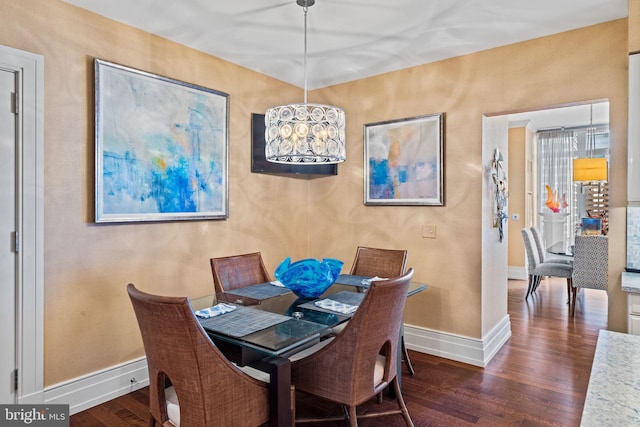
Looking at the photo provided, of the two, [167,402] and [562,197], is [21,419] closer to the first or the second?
[167,402]

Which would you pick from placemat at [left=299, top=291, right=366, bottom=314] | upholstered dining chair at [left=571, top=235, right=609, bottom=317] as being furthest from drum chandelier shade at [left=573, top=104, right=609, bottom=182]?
placemat at [left=299, top=291, right=366, bottom=314]

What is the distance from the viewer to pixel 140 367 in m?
2.85

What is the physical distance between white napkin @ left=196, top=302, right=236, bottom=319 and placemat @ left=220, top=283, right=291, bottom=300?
293 mm

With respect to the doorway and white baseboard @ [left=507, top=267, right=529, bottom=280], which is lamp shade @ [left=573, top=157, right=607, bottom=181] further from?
white baseboard @ [left=507, top=267, right=529, bottom=280]

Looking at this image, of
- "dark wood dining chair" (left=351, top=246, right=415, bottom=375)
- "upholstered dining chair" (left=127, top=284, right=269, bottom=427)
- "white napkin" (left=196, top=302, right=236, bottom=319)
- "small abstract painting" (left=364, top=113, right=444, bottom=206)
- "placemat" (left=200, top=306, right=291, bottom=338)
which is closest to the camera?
"upholstered dining chair" (left=127, top=284, right=269, bottom=427)

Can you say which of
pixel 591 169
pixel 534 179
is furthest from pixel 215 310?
pixel 534 179

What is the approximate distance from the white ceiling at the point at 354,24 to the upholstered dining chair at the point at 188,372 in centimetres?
190

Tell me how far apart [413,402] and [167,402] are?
5.33 feet

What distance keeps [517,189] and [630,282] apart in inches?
186

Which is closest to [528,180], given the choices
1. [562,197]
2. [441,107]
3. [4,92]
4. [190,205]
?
A: [562,197]

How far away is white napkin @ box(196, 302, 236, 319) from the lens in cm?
200

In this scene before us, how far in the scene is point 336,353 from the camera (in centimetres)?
187

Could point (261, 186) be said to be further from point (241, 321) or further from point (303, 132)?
point (241, 321)

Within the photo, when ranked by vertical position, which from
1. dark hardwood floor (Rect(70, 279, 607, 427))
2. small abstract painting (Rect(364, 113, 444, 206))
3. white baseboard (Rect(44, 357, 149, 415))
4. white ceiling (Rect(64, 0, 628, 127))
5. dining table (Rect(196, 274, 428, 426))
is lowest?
dark hardwood floor (Rect(70, 279, 607, 427))
